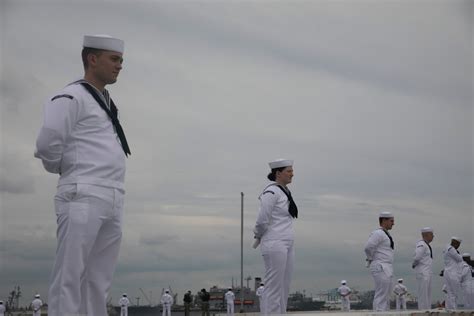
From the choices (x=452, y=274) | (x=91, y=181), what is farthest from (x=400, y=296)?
(x=91, y=181)

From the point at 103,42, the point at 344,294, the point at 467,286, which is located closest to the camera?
the point at 103,42

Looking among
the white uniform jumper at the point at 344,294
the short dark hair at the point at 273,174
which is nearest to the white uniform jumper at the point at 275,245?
the short dark hair at the point at 273,174

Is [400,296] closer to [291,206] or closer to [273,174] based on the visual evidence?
[273,174]

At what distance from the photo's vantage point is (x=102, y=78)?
542 centimetres

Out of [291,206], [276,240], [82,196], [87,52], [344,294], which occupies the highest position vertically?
[87,52]

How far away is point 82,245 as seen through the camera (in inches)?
193

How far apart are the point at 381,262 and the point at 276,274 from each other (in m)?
5.47

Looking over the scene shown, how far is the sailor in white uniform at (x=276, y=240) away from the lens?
966 centimetres

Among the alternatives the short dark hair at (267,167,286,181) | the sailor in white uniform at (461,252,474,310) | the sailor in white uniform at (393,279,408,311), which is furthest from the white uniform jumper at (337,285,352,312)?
the short dark hair at (267,167,286,181)

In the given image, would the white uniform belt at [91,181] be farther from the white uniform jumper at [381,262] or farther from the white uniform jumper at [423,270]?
the white uniform jumper at [423,270]

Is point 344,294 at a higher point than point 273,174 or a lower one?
lower

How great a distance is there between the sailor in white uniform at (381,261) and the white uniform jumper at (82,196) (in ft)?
32.9

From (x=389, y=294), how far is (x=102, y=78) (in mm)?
10750

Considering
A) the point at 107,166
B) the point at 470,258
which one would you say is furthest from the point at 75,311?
the point at 470,258
